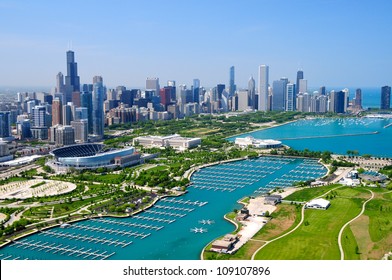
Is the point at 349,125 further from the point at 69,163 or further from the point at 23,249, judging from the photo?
the point at 23,249

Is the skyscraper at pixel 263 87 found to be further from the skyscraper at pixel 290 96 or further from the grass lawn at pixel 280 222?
the grass lawn at pixel 280 222

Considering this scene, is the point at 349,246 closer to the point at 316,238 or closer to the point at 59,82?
the point at 316,238

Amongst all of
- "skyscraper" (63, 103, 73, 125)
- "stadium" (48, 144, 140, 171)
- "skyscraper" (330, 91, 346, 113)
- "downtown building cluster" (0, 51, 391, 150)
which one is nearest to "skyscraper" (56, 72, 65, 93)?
"downtown building cluster" (0, 51, 391, 150)

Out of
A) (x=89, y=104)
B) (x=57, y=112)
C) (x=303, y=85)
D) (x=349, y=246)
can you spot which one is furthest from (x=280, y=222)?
(x=303, y=85)

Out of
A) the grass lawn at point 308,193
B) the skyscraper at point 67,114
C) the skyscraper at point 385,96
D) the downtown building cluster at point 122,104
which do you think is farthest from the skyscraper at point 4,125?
the skyscraper at point 385,96

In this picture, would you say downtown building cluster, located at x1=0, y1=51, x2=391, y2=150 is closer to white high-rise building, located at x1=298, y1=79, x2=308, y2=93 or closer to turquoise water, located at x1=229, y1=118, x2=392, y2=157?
white high-rise building, located at x1=298, y1=79, x2=308, y2=93
